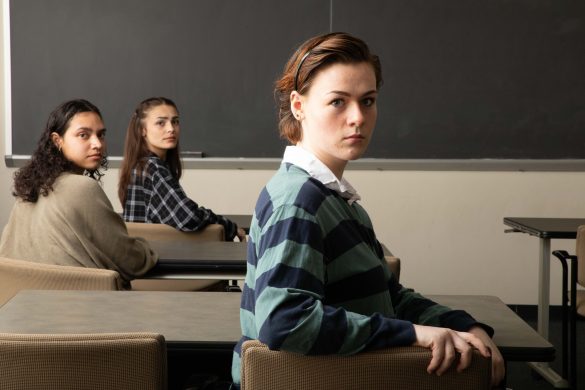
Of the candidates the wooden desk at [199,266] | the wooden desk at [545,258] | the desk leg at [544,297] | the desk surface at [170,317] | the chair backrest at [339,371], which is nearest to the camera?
the chair backrest at [339,371]

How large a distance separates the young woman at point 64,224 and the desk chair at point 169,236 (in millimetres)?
625

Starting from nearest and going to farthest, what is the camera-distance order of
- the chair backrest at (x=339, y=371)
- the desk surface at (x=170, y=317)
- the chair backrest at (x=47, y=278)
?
the chair backrest at (x=339, y=371) → the desk surface at (x=170, y=317) → the chair backrest at (x=47, y=278)

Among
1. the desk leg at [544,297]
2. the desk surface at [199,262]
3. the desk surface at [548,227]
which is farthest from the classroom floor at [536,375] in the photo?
the desk surface at [199,262]

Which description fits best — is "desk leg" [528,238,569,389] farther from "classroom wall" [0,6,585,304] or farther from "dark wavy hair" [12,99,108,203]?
"dark wavy hair" [12,99,108,203]

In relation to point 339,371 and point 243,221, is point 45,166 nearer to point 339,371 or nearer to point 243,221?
point 243,221

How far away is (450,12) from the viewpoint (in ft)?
18.0

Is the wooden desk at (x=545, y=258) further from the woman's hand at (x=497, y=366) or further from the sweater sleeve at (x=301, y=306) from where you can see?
the sweater sleeve at (x=301, y=306)

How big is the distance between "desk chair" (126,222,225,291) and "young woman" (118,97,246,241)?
0.14 feet

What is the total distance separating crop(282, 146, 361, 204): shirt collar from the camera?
5.31ft

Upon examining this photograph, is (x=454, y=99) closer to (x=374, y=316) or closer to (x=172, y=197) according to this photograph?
(x=172, y=197)

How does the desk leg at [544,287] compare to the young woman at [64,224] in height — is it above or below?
below

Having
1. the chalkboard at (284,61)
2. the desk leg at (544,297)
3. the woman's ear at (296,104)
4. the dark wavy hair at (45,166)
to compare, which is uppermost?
the chalkboard at (284,61)

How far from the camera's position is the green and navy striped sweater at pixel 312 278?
143cm

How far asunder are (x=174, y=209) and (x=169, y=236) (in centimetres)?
17
